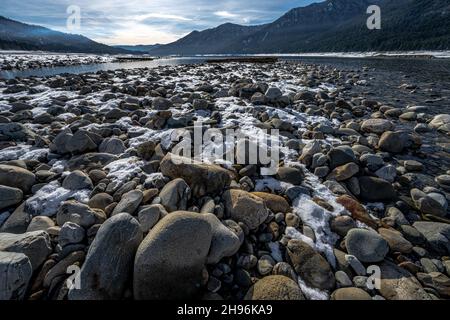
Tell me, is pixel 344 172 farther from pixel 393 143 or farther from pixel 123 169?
pixel 123 169

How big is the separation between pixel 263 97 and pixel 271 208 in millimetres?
6352

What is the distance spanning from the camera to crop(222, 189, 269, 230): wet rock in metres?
3.09

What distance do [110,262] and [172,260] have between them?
602 millimetres

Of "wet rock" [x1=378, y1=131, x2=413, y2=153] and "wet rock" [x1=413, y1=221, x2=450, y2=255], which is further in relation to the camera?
"wet rock" [x1=378, y1=131, x2=413, y2=153]

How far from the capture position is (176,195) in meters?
3.28

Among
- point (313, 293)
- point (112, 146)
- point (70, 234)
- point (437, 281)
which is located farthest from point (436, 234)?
point (112, 146)

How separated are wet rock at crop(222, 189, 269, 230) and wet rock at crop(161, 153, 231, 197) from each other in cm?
35

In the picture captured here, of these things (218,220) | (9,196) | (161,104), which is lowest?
(218,220)

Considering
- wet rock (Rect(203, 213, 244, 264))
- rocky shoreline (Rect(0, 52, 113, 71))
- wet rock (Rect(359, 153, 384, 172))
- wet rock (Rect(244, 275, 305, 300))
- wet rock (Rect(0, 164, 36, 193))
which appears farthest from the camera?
rocky shoreline (Rect(0, 52, 113, 71))

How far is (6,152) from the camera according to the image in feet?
16.3

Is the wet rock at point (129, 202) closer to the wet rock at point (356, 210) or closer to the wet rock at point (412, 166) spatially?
the wet rock at point (356, 210)

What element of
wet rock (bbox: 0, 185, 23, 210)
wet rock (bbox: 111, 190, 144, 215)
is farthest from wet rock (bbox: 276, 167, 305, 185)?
wet rock (bbox: 0, 185, 23, 210)

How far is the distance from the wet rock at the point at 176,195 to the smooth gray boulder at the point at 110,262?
0.75 metres

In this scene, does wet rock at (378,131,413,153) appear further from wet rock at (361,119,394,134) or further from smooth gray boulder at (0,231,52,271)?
smooth gray boulder at (0,231,52,271)
